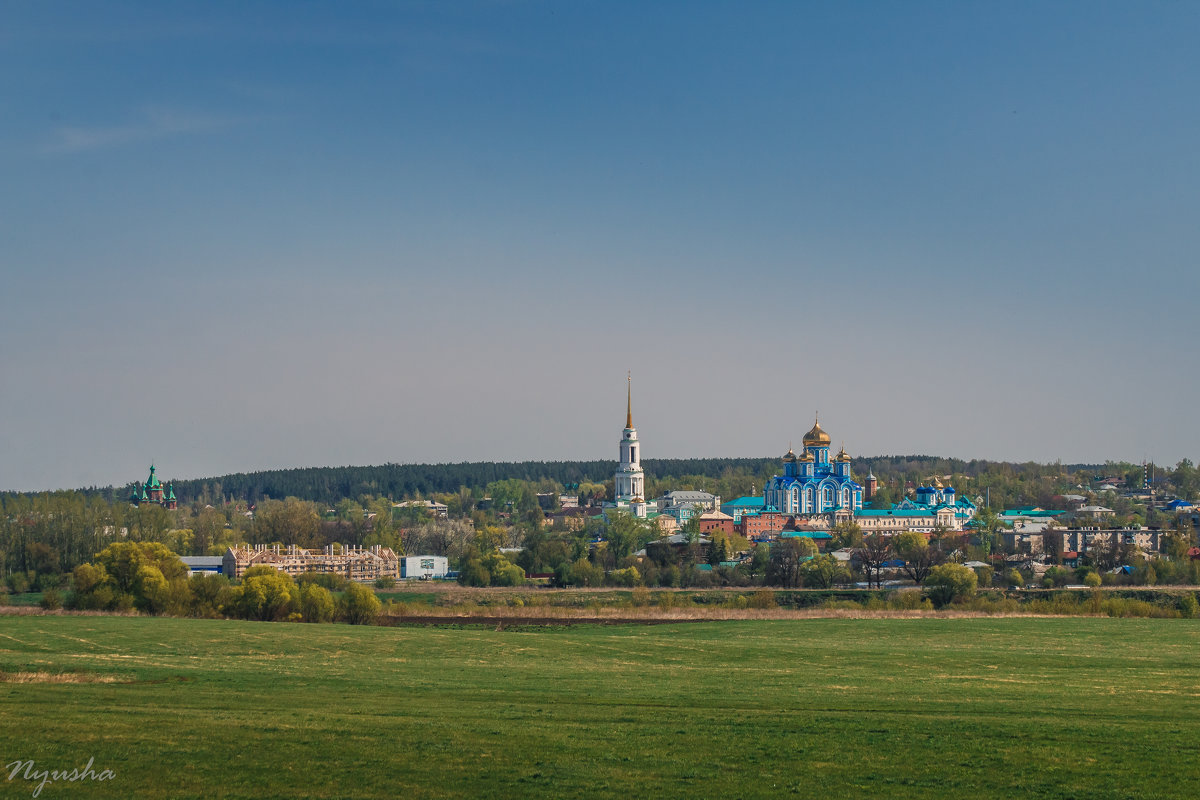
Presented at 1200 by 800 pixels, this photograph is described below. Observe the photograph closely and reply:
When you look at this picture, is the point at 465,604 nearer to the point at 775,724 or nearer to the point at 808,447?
the point at 775,724

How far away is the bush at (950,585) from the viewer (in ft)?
207

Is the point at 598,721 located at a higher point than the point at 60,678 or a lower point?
higher

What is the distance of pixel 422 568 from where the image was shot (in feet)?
310

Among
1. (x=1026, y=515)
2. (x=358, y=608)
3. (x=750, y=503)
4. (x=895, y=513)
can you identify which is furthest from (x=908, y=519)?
(x=358, y=608)

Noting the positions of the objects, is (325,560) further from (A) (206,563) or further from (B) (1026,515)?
(B) (1026,515)

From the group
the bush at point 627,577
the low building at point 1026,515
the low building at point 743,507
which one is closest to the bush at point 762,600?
the bush at point 627,577

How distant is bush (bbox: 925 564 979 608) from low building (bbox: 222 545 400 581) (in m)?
40.0

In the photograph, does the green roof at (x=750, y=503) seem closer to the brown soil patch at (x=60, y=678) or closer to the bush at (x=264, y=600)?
the bush at (x=264, y=600)

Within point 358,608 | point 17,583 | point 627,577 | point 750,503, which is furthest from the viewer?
point 750,503

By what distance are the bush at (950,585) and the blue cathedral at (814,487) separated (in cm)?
7173

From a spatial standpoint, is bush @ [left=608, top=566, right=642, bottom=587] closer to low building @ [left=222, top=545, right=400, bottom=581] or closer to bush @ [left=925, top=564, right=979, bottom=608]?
low building @ [left=222, top=545, right=400, bottom=581]

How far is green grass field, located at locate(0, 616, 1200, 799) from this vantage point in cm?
1656

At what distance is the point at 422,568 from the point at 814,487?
194 feet

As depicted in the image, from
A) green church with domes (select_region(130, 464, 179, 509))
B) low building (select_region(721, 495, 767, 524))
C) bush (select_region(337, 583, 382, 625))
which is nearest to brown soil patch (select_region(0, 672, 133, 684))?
bush (select_region(337, 583, 382, 625))
